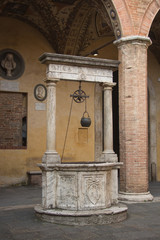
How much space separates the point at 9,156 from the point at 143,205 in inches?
177

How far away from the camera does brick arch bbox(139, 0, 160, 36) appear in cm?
816

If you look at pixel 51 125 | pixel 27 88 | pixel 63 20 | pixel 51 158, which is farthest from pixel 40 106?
pixel 51 158

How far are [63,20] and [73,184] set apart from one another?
249 inches

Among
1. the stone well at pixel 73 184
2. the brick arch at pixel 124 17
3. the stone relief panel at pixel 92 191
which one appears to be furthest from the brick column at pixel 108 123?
the brick arch at pixel 124 17

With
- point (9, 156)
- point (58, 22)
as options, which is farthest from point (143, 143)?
point (58, 22)

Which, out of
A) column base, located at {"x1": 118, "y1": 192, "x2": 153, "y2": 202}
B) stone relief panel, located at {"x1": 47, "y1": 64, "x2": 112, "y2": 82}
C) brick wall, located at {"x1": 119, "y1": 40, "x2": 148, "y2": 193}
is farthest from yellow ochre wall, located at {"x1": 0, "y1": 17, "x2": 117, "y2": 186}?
stone relief panel, located at {"x1": 47, "y1": 64, "x2": 112, "y2": 82}

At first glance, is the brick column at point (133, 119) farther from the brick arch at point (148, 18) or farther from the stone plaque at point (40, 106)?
the stone plaque at point (40, 106)

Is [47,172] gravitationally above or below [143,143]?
below

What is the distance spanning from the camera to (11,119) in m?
10.4

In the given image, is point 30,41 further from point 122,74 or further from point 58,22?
point 122,74

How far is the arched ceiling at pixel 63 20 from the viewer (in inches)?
393

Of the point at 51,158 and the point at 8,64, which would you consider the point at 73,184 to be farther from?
the point at 8,64

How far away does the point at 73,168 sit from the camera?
18.6 ft

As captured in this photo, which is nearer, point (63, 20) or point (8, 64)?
point (8, 64)
